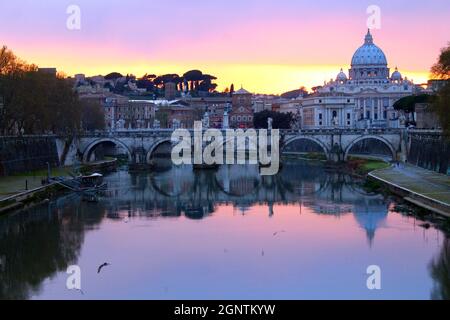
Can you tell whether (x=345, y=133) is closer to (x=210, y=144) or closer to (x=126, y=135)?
(x=210, y=144)

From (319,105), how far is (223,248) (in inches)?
2367

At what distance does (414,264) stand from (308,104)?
6473 centimetres

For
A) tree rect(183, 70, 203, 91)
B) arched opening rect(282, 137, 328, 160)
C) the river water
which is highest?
tree rect(183, 70, 203, 91)

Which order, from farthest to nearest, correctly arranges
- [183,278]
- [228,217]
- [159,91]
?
[159,91] < [228,217] < [183,278]

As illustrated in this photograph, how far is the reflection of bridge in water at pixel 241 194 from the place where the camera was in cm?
2675

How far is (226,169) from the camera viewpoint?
46.7 m

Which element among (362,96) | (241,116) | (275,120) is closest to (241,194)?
(275,120)

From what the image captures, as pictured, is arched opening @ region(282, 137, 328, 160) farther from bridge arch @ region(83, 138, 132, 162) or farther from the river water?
the river water

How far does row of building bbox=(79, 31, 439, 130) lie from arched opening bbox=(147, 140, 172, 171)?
254 cm

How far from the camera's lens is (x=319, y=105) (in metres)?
78.8

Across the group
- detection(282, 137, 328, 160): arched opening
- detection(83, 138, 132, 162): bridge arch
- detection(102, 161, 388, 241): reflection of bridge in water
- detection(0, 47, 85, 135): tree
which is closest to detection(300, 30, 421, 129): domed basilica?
detection(282, 137, 328, 160): arched opening

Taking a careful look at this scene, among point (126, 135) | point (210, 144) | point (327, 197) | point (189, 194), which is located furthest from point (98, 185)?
point (210, 144)

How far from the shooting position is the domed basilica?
258 ft

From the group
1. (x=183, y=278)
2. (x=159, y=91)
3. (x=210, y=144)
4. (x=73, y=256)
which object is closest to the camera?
(x=183, y=278)
